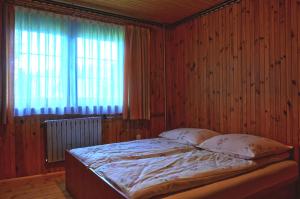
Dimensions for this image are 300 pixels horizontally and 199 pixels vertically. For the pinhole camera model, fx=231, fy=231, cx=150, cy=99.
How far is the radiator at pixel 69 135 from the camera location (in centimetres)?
319

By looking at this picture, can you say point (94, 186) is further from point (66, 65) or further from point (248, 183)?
point (66, 65)

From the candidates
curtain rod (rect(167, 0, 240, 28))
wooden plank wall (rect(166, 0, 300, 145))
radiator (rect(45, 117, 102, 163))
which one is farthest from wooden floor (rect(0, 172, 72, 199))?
curtain rod (rect(167, 0, 240, 28))

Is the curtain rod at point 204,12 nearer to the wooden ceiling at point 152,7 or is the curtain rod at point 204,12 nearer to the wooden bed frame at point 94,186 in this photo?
the wooden ceiling at point 152,7

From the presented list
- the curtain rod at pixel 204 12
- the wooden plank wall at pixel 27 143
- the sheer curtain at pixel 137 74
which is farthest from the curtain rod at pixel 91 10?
the wooden plank wall at pixel 27 143

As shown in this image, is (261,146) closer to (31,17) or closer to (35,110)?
(35,110)

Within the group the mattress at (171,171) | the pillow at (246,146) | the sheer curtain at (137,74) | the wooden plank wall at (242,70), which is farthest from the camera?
the sheer curtain at (137,74)

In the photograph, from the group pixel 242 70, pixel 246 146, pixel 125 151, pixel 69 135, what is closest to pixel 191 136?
pixel 246 146

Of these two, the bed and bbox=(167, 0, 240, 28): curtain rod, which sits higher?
bbox=(167, 0, 240, 28): curtain rod

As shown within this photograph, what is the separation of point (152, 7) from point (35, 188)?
2860 millimetres

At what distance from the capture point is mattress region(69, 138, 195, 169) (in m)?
2.27

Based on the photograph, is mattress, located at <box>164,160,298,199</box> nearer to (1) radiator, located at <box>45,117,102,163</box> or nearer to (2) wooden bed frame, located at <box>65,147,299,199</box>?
(2) wooden bed frame, located at <box>65,147,299,199</box>

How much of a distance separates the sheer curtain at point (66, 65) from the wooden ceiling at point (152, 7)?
0.94ft

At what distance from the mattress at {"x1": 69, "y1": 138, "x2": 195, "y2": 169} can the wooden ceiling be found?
193 cm

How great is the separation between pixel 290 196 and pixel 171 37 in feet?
10.1
